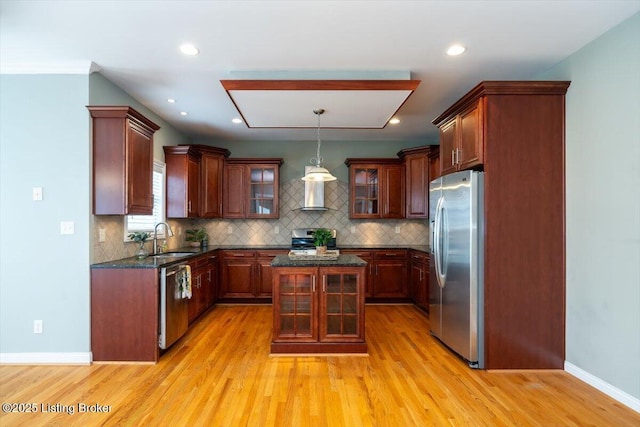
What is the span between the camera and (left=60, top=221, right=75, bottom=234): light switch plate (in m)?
Answer: 3.16

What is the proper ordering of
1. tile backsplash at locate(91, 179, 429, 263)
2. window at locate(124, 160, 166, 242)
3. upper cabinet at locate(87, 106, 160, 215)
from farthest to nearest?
1. tile backsplash at locate(91, 179, 429, 263)
2. window at locate(124, 160, 166, 242)
3. upper cabinet at locate(87, 106, 160, 215)

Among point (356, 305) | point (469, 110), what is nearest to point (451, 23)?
point (469, 110)

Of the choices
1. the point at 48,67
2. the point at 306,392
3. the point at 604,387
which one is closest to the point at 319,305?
the point at 306,392

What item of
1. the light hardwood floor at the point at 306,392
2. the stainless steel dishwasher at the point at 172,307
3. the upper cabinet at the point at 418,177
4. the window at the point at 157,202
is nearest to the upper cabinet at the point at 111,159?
the stainless steel dishwasher at the point at 172,307

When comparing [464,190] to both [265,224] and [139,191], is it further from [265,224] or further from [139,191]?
[265,224]

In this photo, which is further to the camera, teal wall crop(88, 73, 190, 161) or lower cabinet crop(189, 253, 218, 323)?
lower cabinet crop(189, 253, 218, 323)

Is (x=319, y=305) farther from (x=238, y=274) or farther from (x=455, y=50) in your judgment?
(x=455, y=50)

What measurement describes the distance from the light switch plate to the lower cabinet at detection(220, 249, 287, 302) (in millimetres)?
2429

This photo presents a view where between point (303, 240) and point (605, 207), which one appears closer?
point (605, 207)

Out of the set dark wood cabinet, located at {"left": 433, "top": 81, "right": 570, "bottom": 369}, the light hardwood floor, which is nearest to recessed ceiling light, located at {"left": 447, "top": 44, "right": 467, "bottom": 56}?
dark wood cabinet, located at {"left": 433, "top": 81, "right": 570, "bottom": 369}

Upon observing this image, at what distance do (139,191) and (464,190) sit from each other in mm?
3279

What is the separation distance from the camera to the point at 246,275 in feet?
17.7

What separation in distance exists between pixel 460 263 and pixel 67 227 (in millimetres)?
3779

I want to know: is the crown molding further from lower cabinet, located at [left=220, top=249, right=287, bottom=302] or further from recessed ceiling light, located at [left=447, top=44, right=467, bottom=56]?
recessed ceiling light, located at [left=447, top=44, right=467, bottom=56]
